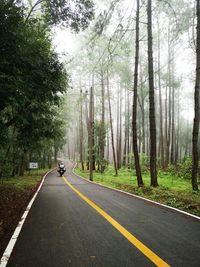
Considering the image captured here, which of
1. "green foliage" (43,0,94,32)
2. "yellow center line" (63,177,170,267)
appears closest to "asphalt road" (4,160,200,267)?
"yellow center line" (63,177,170,267)

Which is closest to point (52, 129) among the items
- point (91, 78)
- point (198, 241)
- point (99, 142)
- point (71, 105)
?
point (198, 241)

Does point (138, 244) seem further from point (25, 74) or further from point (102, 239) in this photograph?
point (25, 74)

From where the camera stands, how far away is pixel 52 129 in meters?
17.4

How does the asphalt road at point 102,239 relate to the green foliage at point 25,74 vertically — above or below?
below

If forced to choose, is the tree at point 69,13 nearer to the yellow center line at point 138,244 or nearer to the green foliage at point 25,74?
the green foliage at point 25,74

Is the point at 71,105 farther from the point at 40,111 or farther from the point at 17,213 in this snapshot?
the point at 17,213

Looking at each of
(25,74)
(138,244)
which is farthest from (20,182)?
(138,244)

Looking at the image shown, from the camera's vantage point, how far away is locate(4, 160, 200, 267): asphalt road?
15.2ft

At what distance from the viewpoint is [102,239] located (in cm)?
582

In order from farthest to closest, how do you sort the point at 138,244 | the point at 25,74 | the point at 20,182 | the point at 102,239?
the point at 20,182
the point at 25,74
the point at 102,239
the point at 138,244

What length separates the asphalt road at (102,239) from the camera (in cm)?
464

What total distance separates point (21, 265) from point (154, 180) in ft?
40.4

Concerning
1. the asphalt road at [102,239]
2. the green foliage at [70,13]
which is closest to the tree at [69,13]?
the green foliage at [70,13]

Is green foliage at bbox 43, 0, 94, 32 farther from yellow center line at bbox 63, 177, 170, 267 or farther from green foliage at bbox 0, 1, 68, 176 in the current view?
yellow center line at bbox 63, 177, 170, 267
